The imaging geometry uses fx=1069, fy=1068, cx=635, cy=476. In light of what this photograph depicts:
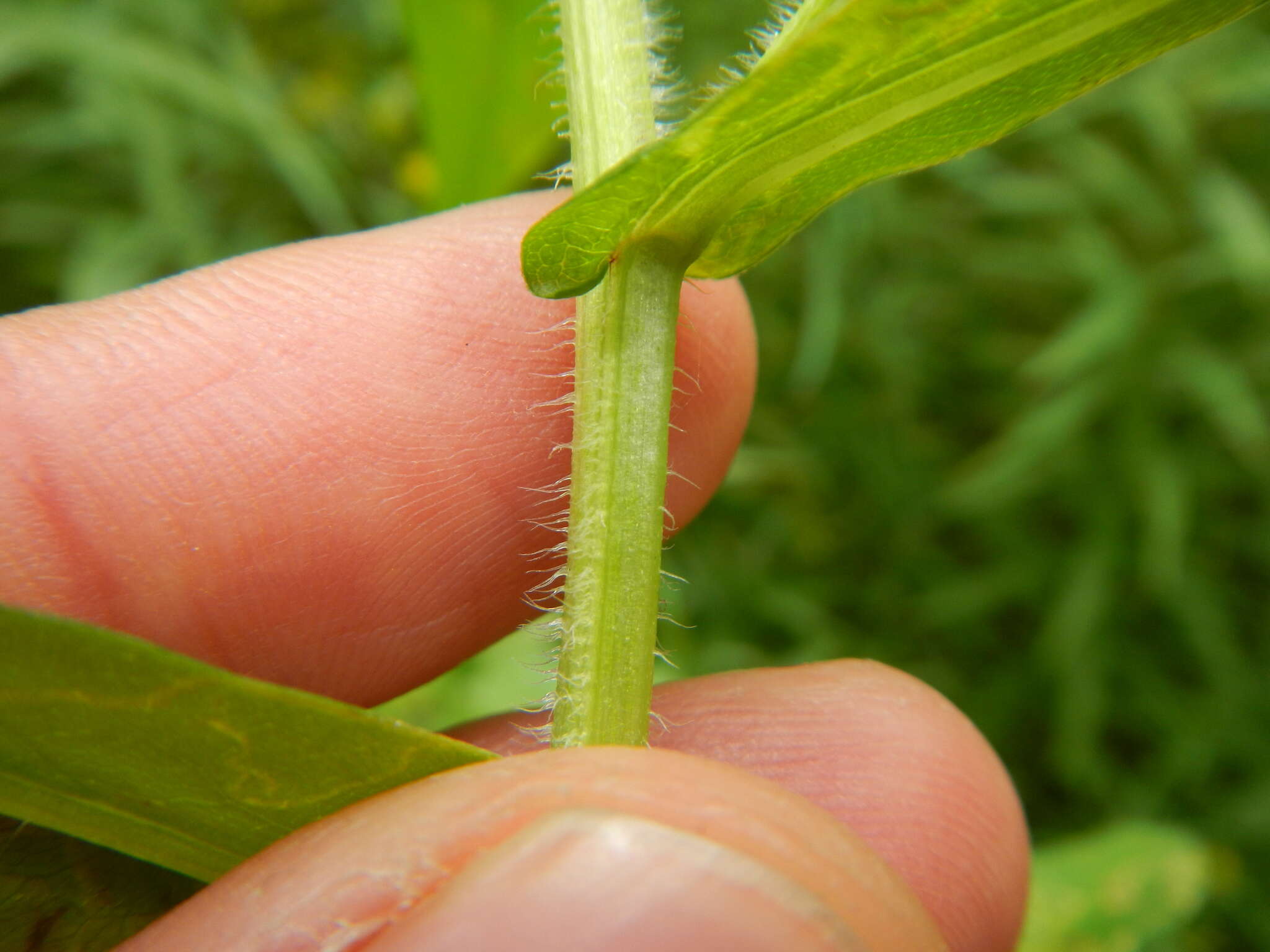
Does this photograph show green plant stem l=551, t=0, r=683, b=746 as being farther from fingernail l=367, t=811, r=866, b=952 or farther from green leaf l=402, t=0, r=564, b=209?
green leaf l=402, t=0, r=564, b=209

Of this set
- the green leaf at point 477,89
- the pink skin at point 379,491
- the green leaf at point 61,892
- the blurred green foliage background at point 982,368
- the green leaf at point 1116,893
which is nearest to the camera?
the green leaf at point 61,892

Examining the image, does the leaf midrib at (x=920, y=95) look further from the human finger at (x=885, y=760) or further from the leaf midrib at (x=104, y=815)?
the human finger at (x=885, y=760)

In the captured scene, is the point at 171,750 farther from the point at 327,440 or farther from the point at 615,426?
the point at 327,440

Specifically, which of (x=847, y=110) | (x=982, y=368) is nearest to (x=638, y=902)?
(x=847, y=110)

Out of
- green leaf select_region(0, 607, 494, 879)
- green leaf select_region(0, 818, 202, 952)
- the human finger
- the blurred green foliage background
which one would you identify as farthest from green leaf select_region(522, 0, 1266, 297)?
the blurred green foliage background

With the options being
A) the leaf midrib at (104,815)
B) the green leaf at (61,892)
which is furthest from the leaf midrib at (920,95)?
the green leaf at (61,892)
